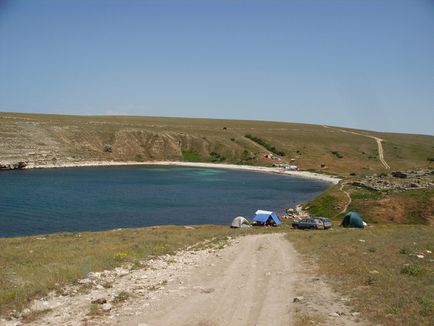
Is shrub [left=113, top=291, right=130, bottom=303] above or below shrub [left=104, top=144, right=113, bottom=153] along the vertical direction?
above

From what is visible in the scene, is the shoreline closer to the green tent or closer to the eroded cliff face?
the eroded cliff face

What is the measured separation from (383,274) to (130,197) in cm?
7664

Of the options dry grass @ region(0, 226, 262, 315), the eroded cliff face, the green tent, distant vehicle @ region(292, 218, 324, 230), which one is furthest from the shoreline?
dry grass @ region(0, 226, 262, 315)

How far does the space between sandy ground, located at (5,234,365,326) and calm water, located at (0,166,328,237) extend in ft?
128

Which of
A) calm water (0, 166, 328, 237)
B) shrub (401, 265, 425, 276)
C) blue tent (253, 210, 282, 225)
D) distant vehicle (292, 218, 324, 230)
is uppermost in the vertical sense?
shrub (401, 265, 425, 276)

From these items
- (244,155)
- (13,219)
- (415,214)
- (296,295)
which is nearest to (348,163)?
(244,155)

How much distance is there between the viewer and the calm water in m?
67.6

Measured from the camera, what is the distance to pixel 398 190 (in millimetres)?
76438

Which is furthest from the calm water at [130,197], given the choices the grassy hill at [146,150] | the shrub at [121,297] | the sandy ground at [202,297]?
the shrub at [121,297]

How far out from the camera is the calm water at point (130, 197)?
222 ft

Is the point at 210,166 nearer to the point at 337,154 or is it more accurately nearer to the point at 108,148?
the point at 108,148

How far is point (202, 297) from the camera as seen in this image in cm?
1952

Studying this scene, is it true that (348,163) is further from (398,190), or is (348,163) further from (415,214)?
(415,214)

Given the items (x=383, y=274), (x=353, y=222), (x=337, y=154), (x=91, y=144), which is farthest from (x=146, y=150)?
(x=383, y=274)
